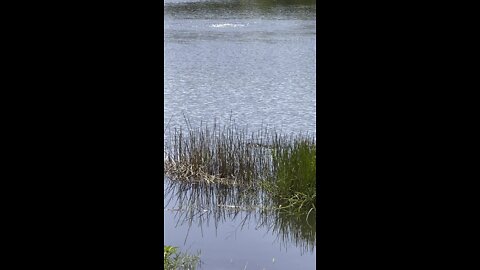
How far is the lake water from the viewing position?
14.7ft

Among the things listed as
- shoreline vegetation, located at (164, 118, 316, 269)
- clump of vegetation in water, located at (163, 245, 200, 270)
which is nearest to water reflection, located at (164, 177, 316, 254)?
shoreline vegetation, located at (164, 118, 316, 269)

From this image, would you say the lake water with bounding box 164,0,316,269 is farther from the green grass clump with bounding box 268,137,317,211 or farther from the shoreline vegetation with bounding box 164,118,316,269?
the green grass clump with bounding box 268,137,317,211

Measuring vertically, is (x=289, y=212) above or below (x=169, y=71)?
below

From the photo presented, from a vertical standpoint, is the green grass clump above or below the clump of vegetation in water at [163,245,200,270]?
above

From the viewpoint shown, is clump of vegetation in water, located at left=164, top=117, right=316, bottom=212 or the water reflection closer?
the water reflection

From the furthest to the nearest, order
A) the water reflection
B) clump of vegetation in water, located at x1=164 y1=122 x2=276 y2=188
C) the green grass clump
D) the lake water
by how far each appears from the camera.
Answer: clump of vegetation in water, located at x1=164 y1=122 x2=276 y2=188, the green grass clump, the water reflection, the lake water

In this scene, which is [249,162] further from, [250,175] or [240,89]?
[240,89]

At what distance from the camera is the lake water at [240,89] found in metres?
4.49

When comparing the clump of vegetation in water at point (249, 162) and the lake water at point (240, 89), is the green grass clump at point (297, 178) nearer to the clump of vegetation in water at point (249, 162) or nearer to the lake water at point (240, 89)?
the clump of vegetation in water at point (249, 162)
